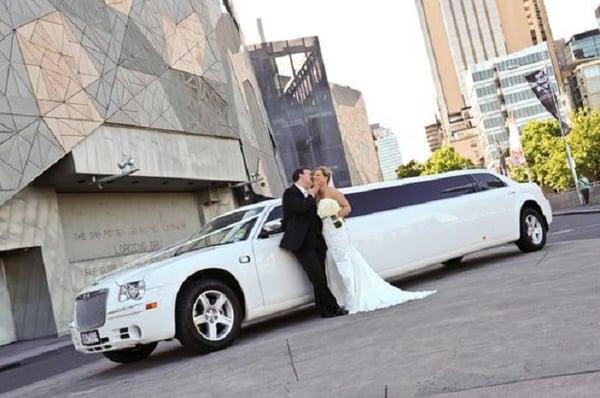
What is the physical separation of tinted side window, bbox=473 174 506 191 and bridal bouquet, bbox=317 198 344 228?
155 inches

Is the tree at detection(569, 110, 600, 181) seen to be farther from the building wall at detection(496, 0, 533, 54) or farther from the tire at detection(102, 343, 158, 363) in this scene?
the building wall at detection(496, 0, 533, 54)

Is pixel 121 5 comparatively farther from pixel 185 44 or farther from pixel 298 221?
pixel 298 221

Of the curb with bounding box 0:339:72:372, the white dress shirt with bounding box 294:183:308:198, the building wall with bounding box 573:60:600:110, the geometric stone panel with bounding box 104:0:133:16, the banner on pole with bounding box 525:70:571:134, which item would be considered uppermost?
the building wall with bounding box 573:60:600:110

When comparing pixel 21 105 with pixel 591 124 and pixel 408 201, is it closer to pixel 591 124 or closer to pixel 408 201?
pixel 408 201

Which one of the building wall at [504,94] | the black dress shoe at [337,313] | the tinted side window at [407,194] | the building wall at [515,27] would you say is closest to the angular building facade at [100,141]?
the tinted side window at [407,194]

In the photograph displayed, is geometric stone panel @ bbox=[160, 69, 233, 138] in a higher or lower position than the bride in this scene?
higher

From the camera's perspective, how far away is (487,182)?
11773mm

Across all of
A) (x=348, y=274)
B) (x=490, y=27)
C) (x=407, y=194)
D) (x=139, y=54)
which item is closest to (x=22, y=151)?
(x=139, y=54)

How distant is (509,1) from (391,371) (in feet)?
628

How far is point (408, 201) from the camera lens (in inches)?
400

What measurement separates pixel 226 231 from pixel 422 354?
3997 mm

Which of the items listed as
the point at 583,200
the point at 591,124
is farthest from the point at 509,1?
the point at 583,200

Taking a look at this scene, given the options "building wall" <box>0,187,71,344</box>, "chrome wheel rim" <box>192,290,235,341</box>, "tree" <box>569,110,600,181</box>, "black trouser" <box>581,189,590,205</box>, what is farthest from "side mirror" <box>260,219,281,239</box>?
"tree" <box>569,110,600,181</box>

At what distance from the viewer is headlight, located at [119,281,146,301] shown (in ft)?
23.2
